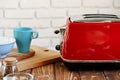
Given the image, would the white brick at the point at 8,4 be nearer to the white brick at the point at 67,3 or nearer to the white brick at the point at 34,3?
the white brick at the point at 34,3

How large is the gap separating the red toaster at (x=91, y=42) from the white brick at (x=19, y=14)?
2.26ft

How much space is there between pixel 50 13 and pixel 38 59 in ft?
2.01

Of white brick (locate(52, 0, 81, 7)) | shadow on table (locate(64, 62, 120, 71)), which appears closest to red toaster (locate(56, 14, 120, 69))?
shadow on table (locate(64, 62, 120, 71))

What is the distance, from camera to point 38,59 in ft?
4.32

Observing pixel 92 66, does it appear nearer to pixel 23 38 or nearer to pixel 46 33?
pixel 23 38

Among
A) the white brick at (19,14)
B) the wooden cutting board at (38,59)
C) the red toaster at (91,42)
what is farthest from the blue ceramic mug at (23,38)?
the white brick at (19,14)

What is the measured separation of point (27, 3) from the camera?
1868mm

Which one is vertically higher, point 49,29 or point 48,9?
point 48,9

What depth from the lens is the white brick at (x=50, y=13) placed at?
1877 millimetres

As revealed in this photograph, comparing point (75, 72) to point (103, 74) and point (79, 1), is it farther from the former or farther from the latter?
point (79, 1)

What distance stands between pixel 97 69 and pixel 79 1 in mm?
705

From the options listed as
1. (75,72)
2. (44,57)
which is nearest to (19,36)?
(44,57)

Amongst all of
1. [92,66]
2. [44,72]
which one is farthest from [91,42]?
[44,72]

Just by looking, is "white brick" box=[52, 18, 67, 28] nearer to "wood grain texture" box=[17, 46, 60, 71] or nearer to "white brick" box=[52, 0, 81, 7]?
"white brick" box=[52, 0, 81, 7]
